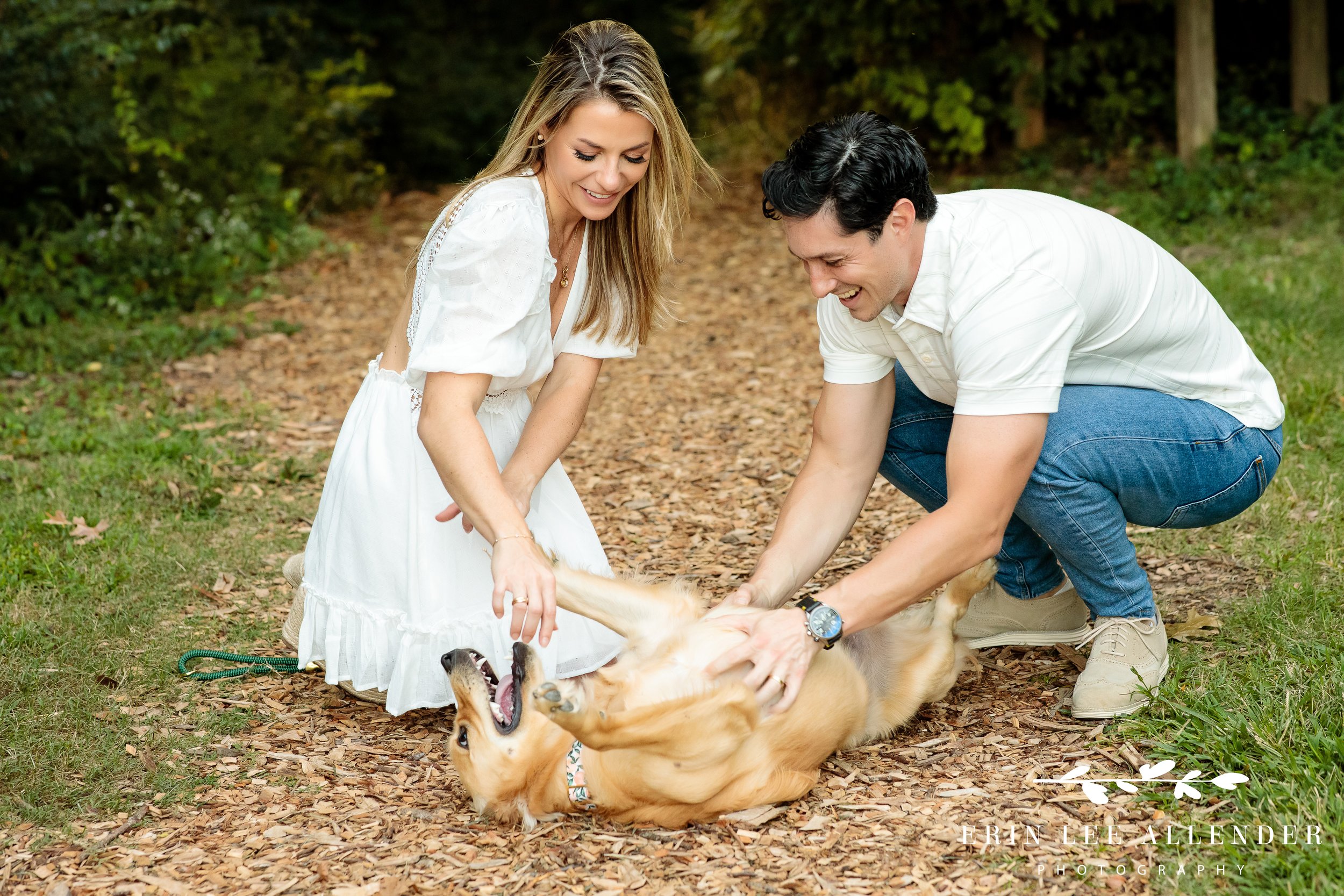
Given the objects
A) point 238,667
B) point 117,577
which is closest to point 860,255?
point 238,667

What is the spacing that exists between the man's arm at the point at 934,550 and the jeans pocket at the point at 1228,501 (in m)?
0.73

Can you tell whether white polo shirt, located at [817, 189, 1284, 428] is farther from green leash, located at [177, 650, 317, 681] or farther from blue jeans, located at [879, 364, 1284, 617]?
green leash, located at [177, 650, 317, 681]

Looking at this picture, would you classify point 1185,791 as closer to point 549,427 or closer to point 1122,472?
point 1122,472

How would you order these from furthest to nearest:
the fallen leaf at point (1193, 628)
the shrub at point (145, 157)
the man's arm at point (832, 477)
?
1. the shrub at point (145, 157)
2. the fallen leaf at point (1193, 628)
3. the man's arm at point (832, 477)

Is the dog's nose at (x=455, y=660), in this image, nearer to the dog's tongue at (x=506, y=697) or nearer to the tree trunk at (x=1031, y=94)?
the dog's tongue at (x=506, y=697)

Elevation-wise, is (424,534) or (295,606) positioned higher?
(424,534)

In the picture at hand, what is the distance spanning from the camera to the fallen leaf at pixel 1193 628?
3504 mm

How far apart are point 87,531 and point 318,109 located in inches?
281

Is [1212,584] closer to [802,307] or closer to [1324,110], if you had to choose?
[802,307]

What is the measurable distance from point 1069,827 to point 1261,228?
6393mm

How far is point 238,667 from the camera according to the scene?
3762mm

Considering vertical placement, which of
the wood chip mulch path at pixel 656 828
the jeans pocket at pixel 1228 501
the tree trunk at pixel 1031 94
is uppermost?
the tree trunk at pixel 1031 94

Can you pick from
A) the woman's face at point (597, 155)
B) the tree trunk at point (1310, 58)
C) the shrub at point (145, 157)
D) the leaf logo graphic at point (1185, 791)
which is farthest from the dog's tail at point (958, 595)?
the tree trunk at point (1310, 58)

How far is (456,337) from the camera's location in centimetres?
288
